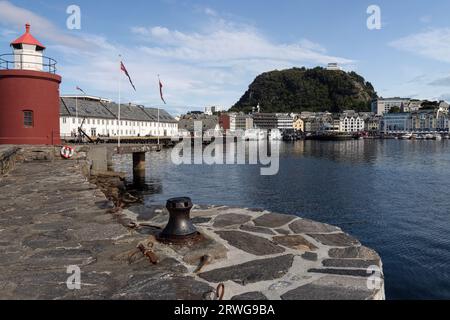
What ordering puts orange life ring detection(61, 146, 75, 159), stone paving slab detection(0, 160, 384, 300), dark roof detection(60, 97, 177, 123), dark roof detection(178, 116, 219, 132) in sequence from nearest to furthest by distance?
1. stone paving slab detection(0, 160, 384, 300)
2. orange life ring detection(61, 146, 75, 159)
3. dark roof detection(60, 97, 177, 123)
4. dark roof detection(178, 116, 219, 132)

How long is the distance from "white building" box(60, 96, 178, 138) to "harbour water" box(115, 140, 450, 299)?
126ft

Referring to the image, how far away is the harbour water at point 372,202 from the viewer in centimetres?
1255

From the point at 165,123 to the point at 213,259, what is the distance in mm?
110291

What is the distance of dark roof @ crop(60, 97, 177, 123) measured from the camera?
265 feet

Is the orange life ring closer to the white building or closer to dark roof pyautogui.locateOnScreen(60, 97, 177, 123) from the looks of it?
the white building

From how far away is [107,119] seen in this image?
294 ft

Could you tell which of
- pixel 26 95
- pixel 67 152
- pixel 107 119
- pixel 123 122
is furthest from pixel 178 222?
pixel 123 122

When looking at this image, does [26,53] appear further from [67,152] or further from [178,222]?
[178,222]

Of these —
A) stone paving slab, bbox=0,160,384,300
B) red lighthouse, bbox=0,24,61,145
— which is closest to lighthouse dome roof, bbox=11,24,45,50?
red lighthouse, bbox=0,24,61,145

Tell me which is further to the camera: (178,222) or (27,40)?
(27,40)

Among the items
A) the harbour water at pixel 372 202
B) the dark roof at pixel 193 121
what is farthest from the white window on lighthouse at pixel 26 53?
the dark roof at pixel 193 121

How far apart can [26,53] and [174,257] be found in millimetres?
22083

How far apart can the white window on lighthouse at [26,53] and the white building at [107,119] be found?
143 feet

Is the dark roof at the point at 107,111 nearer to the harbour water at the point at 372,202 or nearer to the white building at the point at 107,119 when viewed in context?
the white building at the point at 107,119
